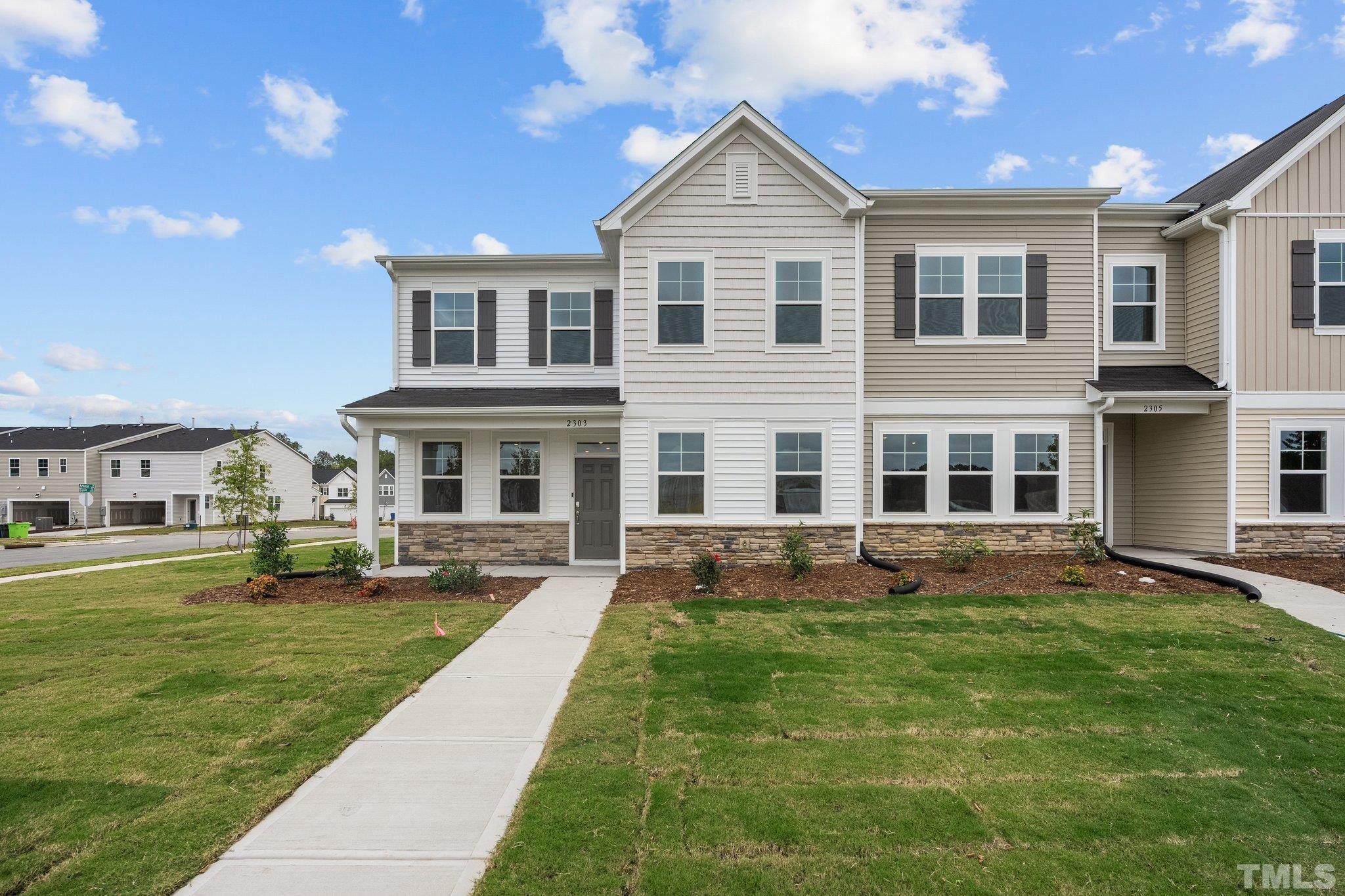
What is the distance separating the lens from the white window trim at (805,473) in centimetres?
1232

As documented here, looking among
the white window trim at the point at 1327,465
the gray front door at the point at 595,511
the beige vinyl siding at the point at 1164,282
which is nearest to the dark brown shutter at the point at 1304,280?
the beige vinyl siding at the point at 1164,282

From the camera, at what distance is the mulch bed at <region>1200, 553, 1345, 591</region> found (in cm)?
1045

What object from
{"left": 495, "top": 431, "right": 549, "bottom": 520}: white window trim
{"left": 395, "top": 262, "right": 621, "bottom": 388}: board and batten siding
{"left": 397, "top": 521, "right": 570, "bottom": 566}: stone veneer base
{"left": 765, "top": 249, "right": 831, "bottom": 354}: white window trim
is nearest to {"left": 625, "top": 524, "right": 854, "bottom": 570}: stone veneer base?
{"left": 397, "top": 521, "right": 570, "bottom": 566}: stone veneer base

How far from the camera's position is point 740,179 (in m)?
12.4

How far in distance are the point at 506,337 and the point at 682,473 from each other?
4.97 meters

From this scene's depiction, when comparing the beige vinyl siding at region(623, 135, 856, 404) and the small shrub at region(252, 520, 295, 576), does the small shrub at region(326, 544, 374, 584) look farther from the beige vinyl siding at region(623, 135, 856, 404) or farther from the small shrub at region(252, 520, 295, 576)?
the beige vinyl siding at region(623, 135, 856, 404)

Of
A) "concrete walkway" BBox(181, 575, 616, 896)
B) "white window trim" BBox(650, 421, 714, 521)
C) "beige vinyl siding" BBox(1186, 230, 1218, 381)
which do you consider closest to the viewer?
"concrete walkway" BBox(181, 575, 616, 896)

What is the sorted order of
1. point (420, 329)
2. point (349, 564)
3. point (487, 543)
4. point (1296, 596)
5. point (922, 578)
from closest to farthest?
point (1296, 596) < point (922, 578) < point (349, 564) < point (487, 543) < point (420, 329)

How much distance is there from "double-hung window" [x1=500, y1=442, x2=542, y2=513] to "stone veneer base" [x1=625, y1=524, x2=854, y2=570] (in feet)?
8.70

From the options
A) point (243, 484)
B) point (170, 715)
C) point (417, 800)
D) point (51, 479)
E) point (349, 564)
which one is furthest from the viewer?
point (51, 479)

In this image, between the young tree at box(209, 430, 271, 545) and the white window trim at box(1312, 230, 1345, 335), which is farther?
the young tree at box(209, 430, 271, 545)

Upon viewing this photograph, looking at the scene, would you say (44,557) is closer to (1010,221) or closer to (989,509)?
(989,509)

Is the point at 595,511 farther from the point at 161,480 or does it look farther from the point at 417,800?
the point at 161,480

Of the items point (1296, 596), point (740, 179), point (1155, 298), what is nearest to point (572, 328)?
point (740, 179)
